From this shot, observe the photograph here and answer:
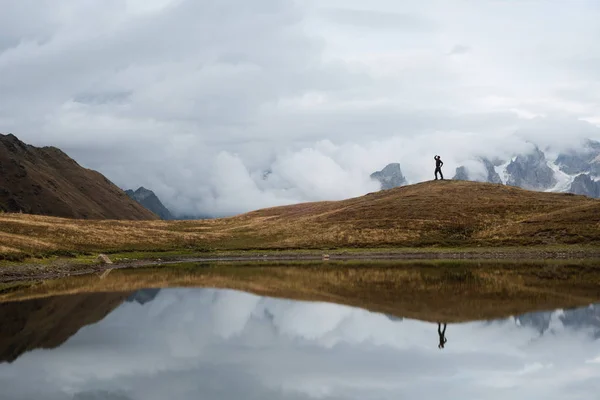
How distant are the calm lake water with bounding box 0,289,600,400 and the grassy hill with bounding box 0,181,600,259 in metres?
62.2

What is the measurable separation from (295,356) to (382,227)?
118 meters

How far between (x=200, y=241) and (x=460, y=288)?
95562mm

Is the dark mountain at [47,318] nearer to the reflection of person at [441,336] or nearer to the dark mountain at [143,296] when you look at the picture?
the dark mountain at [143,296]

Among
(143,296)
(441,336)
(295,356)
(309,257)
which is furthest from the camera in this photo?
(309,257)

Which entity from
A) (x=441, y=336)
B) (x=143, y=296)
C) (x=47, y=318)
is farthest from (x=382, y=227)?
(x=441, y=336)

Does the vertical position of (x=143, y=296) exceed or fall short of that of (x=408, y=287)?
it exceeds it

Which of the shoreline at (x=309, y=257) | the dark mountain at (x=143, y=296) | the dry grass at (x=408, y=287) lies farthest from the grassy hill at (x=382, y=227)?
the dark mountain at (x=143, y=296)

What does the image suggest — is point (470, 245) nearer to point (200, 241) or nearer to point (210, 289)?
point (200, 241)

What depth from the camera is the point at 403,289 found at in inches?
2201

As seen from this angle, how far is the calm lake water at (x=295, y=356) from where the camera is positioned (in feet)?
77.0

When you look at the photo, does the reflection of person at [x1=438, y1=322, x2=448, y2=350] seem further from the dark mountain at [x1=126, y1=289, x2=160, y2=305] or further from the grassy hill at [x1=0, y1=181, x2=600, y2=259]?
the grassy hill at [x1=0, y1=181, x2=600, y2=259]

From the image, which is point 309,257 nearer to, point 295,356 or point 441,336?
point 441,336

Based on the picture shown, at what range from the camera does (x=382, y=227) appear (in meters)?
146

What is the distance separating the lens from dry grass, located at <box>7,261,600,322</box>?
143ft
